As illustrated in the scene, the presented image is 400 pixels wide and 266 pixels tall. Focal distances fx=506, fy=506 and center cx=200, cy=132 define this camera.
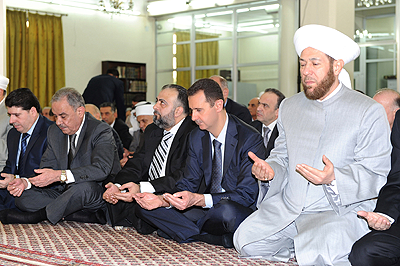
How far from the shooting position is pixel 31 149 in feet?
15.5

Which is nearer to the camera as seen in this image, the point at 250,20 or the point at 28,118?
the point at 28,118

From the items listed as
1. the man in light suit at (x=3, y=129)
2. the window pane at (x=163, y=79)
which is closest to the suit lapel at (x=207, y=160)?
the man in light suit at (x=3, y=129)

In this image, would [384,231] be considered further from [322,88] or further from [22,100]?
Answer: [22,100]

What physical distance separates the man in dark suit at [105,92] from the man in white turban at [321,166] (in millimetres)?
6144

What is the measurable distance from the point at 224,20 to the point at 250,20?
847 millimetres

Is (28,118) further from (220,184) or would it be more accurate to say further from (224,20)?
(224,20)

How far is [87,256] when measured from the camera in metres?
3.20

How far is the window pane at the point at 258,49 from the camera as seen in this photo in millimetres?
12188

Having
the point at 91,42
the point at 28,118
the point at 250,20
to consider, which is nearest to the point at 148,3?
the point at 91,42

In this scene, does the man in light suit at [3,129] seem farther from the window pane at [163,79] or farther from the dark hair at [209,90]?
the window pane at [163,79]

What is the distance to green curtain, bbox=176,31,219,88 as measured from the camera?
13516 mm

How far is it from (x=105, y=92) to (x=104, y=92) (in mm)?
18

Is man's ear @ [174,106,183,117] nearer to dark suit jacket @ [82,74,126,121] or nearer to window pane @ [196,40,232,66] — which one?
dark suit jacket @ [82,74,126,121]

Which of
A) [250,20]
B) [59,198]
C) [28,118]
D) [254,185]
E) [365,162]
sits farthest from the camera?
[250,20]
